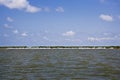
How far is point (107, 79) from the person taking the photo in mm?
29516

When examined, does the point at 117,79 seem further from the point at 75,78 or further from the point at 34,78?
the point at 34,78

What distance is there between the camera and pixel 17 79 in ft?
96.4

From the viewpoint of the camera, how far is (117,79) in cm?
2962

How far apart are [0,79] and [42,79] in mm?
4800

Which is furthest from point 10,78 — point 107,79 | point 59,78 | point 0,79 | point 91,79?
point 107,79

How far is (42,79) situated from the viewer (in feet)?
96.8

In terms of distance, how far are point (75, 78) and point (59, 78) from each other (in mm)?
1884

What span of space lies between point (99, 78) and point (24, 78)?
28.9 ft

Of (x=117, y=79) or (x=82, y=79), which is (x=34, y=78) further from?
(x=117, y=79)

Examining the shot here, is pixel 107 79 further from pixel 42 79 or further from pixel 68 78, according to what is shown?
pixel 42 79

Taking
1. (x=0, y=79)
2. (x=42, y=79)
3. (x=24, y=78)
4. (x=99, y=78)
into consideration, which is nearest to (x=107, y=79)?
(x=99, y=78)

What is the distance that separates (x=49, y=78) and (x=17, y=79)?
3.71m

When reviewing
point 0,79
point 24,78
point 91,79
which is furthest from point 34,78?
point 91,79

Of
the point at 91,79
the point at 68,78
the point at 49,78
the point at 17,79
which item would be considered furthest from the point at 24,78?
the point at 91,79
